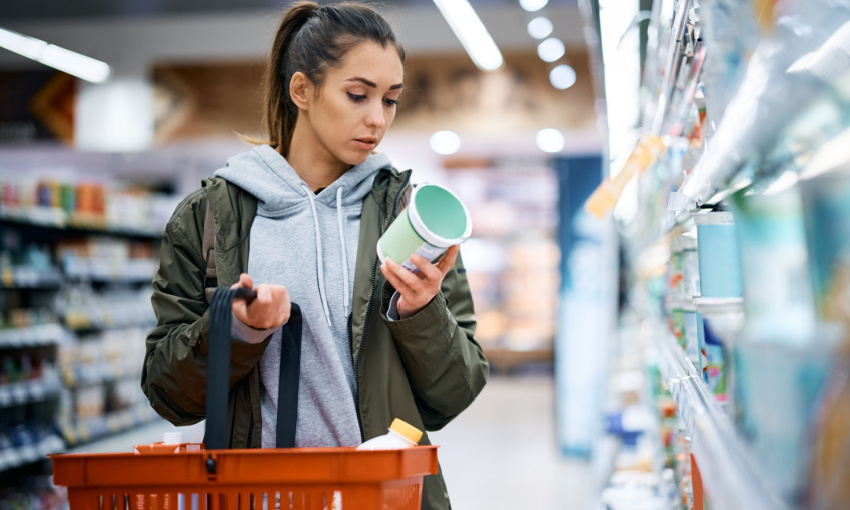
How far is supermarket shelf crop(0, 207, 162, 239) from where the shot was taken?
4.71 m

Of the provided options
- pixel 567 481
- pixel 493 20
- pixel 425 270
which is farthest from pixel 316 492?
pixel 493 20

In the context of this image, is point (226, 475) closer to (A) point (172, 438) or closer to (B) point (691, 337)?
(A) point (172, 438)

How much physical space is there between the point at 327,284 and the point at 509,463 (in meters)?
5.01

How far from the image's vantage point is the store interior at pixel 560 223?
57 cm

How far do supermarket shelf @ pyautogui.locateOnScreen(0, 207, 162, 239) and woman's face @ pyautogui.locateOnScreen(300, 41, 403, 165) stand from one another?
3706 mm

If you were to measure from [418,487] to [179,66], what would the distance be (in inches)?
333

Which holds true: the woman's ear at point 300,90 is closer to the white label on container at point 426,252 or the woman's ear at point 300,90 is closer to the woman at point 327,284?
the woman at point 327,284

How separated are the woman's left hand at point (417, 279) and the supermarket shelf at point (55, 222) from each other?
3955mm

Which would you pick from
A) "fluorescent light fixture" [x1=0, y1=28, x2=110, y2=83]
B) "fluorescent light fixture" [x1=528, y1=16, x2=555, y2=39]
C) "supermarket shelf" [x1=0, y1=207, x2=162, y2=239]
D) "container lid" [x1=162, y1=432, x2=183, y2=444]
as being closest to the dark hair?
"container lid" [x1=162, y1=432, x2=183, y2=444]

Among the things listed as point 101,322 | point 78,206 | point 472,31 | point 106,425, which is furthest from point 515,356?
point 78,206

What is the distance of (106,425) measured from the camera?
5.84 metres

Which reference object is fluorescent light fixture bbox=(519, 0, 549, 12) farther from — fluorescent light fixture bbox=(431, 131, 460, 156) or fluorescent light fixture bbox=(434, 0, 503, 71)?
fluorescent light fixture bbox=(431, 131, 460, 156)

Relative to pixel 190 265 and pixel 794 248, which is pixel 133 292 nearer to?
pixel 190 265

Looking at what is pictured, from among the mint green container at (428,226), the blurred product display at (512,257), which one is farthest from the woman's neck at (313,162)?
the blurred product display at (512,257)
